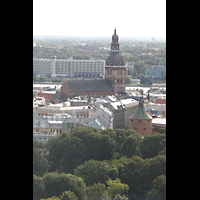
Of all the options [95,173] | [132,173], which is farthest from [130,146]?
[95,173]

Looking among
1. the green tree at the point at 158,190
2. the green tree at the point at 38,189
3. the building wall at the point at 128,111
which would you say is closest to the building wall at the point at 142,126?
the building wall at the point at 128,111

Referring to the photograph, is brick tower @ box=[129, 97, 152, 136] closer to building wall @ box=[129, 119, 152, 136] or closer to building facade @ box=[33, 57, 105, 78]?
building wall @ box=[129, 119, 152, 136]

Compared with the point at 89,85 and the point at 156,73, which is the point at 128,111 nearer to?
the point at 89,85

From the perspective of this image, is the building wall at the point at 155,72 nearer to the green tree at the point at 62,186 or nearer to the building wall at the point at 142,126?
the building wall at the point at 142,126
